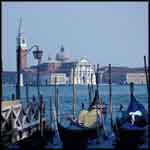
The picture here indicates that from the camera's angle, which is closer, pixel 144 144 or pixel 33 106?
pixel 144 144

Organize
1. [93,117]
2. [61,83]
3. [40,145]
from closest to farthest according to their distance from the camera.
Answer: [40,145]
[93,117]
[61,83]

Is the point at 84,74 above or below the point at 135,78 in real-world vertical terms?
above

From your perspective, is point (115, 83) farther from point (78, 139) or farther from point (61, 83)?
point (78, 139)

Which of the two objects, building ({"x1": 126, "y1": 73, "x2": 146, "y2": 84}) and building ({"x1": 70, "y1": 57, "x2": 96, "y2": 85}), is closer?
building ({"x1": 70, "y1": 57, "x2": 96, "y2": 85})

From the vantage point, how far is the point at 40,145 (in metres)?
5.57

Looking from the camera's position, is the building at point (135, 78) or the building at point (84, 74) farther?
the building at point (135, 78)

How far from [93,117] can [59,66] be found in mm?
60131

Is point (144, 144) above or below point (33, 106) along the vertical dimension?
below

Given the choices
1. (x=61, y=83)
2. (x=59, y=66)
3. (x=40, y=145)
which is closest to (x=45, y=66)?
(x=61, y=83)

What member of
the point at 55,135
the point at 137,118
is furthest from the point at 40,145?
the point at 137,118

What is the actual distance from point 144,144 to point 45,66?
181ft

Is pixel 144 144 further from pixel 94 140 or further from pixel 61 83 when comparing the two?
pixel 61 83

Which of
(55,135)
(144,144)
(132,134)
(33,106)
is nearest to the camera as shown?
(132,134)

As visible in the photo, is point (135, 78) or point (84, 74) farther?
point (135, 78)
